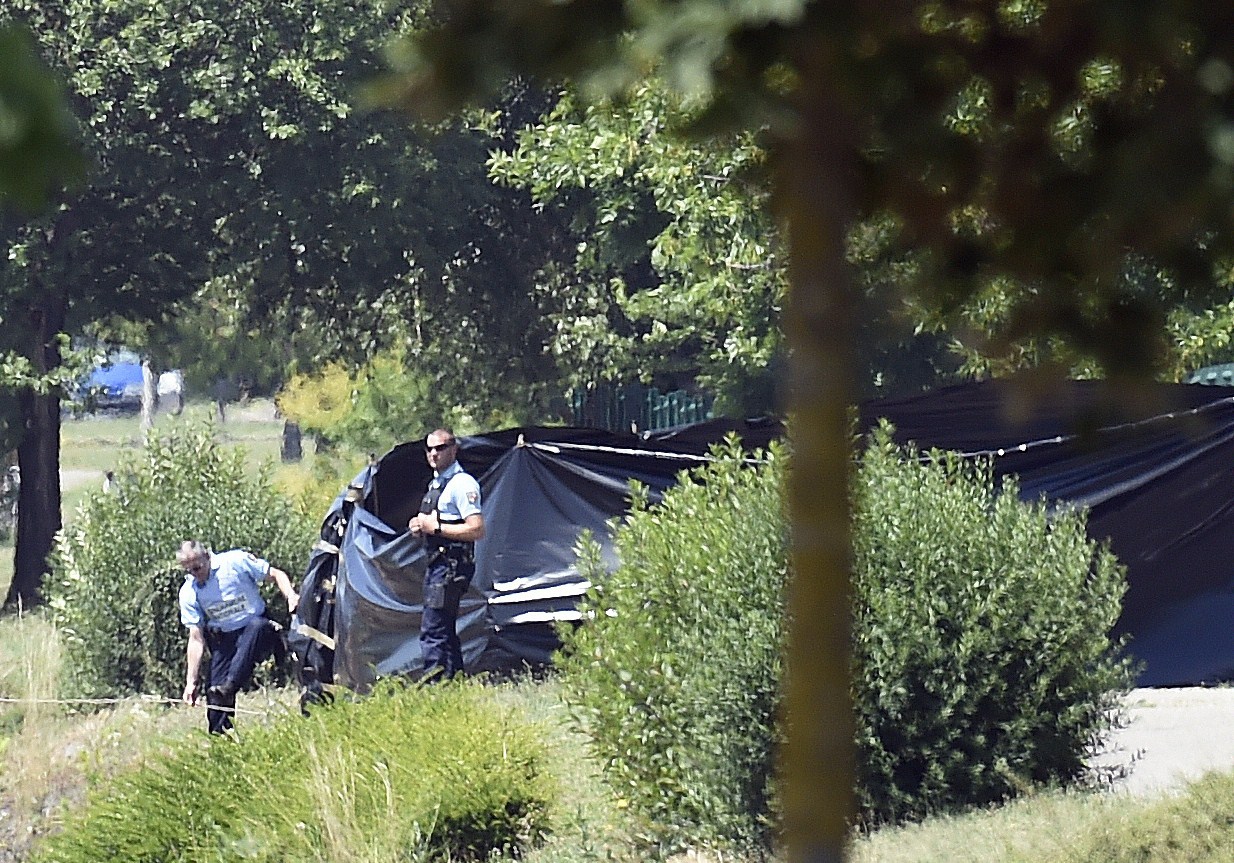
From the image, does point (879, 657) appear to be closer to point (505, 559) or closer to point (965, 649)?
point (965, 649)

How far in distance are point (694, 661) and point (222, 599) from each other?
4727 millimetres

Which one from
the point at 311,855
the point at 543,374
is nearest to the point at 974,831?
the point at 311,855

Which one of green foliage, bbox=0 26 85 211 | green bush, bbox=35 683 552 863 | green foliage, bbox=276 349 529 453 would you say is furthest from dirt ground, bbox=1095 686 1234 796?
green foliage, bbox=276 349 529 453

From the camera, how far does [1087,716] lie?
7.12 metres

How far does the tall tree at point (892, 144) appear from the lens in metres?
2.14

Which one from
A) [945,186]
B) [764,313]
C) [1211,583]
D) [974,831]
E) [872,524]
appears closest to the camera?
[945,186]

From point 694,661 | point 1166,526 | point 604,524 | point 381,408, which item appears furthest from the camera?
point 381,408

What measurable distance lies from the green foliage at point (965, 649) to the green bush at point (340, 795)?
1.60 meters

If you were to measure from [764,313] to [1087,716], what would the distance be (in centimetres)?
748

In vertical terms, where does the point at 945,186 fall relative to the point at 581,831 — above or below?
above

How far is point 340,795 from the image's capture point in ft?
22.2

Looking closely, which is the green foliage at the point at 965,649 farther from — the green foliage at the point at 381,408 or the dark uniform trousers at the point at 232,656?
the green foliage at the point at 381,408

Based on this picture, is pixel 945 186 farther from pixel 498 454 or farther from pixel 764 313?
pixel 764 313

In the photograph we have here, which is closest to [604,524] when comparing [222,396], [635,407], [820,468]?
[820,468]
